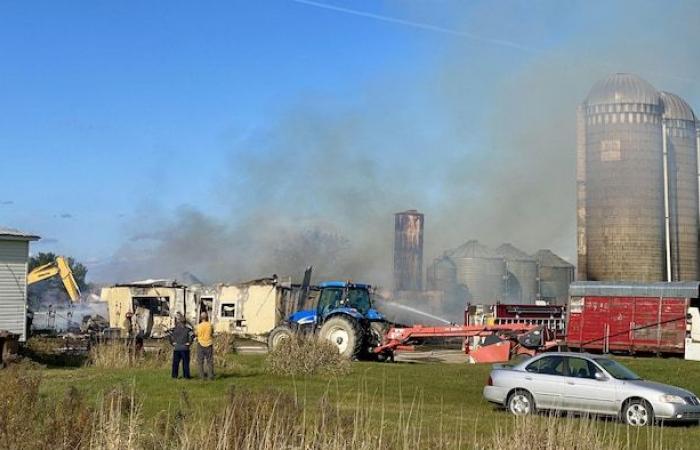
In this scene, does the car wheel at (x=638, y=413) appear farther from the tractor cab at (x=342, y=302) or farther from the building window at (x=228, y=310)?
the building window at (x=228, y=310)

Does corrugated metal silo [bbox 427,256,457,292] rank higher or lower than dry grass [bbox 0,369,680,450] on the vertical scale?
higher

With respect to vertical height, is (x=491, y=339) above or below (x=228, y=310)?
below

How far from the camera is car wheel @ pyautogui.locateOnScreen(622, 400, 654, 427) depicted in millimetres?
14602

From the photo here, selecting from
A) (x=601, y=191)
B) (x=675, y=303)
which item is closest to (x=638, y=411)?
(x=675, y=303)

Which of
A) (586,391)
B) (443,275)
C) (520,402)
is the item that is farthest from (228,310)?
(443,275)

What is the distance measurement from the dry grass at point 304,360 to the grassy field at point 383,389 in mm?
445

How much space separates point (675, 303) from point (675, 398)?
19434 mm

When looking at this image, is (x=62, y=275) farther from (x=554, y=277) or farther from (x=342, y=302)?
(x=554, y=277)

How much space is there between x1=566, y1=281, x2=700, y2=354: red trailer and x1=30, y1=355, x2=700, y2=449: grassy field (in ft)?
16.4

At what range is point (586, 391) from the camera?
1530 centimetres

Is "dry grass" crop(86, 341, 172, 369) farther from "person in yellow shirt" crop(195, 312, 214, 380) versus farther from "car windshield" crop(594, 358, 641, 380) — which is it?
"car windshield" crop(594, 358, 641, 380)

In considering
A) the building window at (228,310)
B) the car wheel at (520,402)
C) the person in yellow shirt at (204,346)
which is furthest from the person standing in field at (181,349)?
the building window at (228,310)

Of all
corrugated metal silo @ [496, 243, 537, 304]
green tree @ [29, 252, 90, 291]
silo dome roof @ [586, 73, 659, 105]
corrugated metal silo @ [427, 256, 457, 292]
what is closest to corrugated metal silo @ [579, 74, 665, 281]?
silo dome roof @ [586, 73, 659, 105]

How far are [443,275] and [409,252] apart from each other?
1516 centimetres
